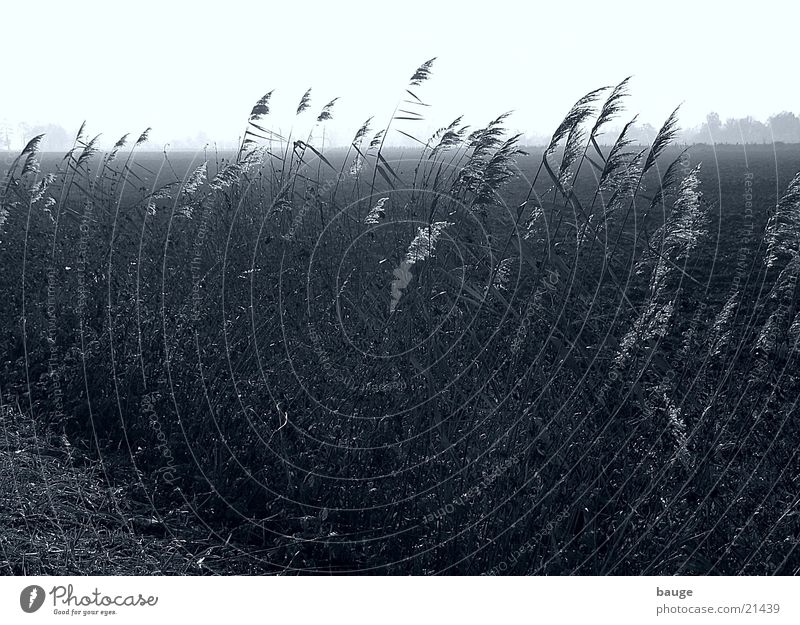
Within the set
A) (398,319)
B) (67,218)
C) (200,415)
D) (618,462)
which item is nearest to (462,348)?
(398,319)

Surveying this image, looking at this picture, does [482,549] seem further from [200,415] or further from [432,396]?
[200,415]
